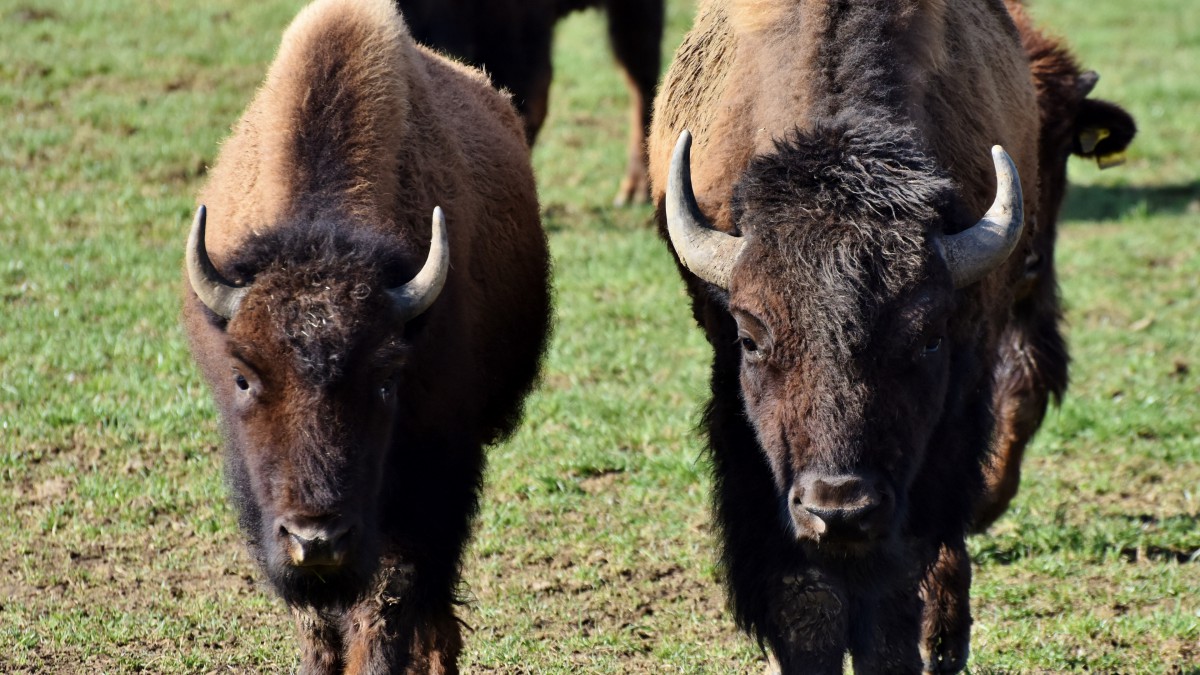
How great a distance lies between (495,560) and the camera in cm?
648

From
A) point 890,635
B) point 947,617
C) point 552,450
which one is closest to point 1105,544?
point 947,617

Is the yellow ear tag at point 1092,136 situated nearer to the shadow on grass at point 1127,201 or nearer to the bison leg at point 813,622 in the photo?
the bison leg at point 813,622

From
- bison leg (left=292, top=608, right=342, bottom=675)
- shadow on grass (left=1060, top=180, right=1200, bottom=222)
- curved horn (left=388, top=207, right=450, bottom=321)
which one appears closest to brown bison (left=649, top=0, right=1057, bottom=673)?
curved horn (left=388, top=207, right=450, bottom=321)

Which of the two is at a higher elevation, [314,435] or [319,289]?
[319,289]

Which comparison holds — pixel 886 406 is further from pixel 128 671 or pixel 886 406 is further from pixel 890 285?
pixel 128 671

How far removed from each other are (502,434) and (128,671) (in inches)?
68.0

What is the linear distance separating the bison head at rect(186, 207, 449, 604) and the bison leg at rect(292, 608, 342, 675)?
35cm

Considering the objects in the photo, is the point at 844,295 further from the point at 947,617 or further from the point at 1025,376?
the point at 1025,376

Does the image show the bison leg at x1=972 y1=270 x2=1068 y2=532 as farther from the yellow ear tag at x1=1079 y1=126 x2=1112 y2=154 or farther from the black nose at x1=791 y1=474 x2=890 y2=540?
the black nose at x1=791 y1=474 x2=890 y2=540

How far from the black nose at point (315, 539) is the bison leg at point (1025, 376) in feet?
12.0

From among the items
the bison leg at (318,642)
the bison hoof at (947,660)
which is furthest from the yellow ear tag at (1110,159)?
the bison leg at (318,642)

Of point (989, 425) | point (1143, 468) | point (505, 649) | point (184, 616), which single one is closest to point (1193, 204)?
point (1143, 468)

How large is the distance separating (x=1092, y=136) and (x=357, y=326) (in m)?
4.43

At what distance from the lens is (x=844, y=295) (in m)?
4.32
